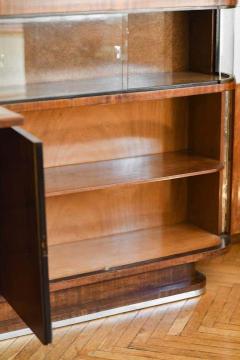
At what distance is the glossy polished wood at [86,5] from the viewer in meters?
2.77

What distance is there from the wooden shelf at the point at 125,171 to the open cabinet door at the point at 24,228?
49 centimetres

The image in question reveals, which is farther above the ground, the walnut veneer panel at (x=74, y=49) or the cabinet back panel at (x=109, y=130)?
the walnut veneer panel at (x=74, y=49)

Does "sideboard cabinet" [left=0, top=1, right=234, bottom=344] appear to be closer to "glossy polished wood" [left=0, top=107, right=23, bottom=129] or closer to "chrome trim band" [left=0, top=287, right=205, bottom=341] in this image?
"chrome trim band" [left=0, top=287, right=205, bottom=341]

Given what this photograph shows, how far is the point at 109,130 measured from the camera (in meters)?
3.40

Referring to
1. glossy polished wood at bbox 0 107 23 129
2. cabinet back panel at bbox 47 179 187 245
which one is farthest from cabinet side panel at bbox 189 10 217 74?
glossy polished wood at bbox 0 107 23 129

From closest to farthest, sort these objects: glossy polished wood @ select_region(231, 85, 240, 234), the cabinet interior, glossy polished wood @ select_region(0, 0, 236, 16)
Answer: glossy polished wood @ select_region(0, 0, 236, 16) → the cabinet interior → glossy polished wood @ select_region(231, 85, 240, 234)

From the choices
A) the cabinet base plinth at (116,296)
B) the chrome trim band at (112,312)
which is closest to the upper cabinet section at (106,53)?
the cabinet base plinth at (116,296)

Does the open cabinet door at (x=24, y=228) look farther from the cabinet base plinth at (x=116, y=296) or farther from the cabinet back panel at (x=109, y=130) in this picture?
the cabinet back panel at (x=109, y=130)

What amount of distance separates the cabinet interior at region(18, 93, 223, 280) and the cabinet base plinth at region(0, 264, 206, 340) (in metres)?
0.14

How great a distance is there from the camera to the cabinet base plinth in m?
3.18

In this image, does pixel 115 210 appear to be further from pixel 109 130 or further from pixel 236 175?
pixel 236 175

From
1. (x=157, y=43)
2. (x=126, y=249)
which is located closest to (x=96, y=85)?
(x=157, y=43)

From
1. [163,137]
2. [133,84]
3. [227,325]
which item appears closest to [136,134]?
[163,137]

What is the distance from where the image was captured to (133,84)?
3143 mm
